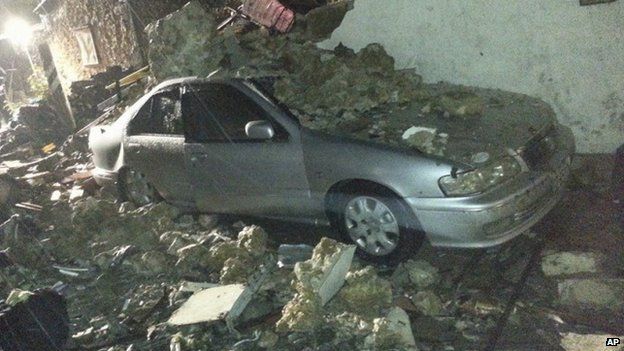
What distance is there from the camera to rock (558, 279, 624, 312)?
338 cm

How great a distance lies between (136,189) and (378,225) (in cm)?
331

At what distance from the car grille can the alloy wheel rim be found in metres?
1.10

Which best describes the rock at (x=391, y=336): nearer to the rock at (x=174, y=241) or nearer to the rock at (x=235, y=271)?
the rock at (x=235, y=271)

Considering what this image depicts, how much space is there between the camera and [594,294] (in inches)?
134

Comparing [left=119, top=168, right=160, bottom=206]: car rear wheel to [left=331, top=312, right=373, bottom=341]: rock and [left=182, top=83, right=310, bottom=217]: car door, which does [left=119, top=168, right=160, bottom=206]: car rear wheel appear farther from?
[left=331, top=312, right=373, bottom=341]: rock

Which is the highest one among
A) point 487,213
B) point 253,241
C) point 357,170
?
point 357,170

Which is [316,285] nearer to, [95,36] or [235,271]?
[235,271]

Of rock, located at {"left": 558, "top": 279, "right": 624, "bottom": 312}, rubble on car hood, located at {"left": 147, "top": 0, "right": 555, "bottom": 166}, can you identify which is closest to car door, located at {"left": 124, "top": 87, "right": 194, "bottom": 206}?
rubble on car hood, located at {"left": 147, "top": 0, "right": 555, "bottom": 166}

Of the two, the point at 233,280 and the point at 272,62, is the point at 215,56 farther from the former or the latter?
the point at 233,280

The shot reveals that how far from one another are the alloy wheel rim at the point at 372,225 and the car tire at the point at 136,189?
259 cm

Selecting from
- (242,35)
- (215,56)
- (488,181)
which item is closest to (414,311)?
(488,181)

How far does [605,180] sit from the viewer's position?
5.27 metres

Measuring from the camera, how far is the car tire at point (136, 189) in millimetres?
5844

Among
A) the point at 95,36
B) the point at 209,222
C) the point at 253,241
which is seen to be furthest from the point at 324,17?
the point at 95,36
